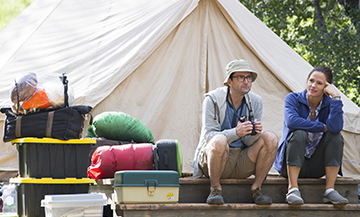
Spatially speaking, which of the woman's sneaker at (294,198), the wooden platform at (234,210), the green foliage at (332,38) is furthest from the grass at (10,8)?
the woman's sneaker at (294,198)

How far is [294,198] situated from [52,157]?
1776 millimetres

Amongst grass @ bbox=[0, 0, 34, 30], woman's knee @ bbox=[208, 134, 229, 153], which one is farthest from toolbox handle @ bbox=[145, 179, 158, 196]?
grass @ bbox=[0, 0, 34, 30]

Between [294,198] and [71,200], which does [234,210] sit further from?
[71,200]

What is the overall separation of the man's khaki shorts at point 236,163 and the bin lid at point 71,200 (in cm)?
83

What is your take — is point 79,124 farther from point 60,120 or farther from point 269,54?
point 269,54

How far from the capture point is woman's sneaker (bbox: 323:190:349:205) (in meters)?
3.54

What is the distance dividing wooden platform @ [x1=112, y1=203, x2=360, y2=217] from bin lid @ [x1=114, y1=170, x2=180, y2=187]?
14cm

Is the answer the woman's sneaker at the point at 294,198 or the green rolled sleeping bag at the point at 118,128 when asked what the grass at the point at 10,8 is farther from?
the woman's sneaker at the point at 294,198

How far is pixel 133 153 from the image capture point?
3814 mm

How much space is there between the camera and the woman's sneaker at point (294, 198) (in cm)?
347

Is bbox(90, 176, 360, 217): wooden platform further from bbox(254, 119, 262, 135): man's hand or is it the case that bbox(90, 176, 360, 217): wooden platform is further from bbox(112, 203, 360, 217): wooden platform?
bbox(254, 119, 262, 135): man's hand

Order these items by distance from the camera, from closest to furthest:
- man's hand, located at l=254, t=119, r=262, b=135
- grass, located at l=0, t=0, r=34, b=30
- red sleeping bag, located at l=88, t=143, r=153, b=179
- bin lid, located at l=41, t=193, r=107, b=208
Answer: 1. bin lid, located at l=41, t=193, r=107, b=208
2. man's hand, located at l=254, t=119, r=262, b=135
3. red sleeping bag, located at l=88, t=143, r=153, b=179
4. grass, located at l=0, t=0, r=34, b=30

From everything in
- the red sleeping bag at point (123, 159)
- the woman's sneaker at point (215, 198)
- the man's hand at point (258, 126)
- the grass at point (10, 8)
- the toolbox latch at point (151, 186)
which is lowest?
the woman's sneaker at point (215, 198)

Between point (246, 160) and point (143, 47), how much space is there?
2.00 meters
